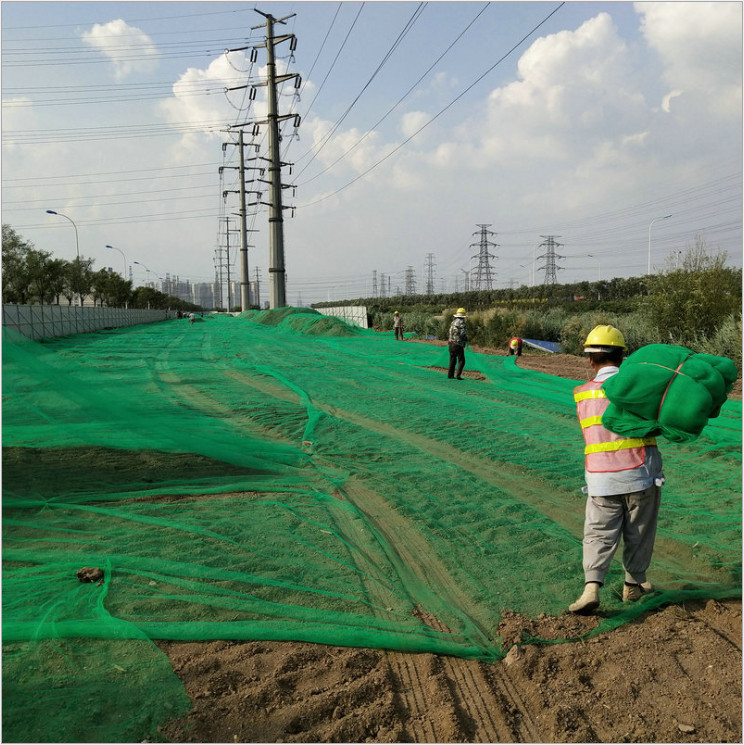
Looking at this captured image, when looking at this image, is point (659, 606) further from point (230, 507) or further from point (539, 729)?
point (230, 507)

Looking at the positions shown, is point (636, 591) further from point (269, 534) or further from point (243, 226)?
point (243, 226)

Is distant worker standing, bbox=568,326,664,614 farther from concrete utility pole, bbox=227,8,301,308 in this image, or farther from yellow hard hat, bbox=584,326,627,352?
concrete utility pole, bbox=227,8,301,308

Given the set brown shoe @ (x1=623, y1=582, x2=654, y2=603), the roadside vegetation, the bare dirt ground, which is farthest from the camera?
the roadside vegetation

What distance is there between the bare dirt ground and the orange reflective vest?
37.9 inches

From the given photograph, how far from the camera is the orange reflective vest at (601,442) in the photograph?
11.2 feet

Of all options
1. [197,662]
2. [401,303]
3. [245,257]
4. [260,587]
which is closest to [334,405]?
[260,587]

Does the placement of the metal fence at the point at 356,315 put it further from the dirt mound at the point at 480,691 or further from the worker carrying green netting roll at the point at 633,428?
the dirt mound at the point at 480,691

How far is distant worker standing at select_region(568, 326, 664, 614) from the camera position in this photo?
11.2 feet

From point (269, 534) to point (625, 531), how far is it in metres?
2.59

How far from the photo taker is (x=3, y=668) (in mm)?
2803

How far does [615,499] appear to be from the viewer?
349cm

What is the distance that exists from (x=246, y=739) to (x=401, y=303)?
221 ft

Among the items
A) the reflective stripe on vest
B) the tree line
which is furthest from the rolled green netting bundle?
the tree line

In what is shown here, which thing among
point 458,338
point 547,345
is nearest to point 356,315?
point 547,345
